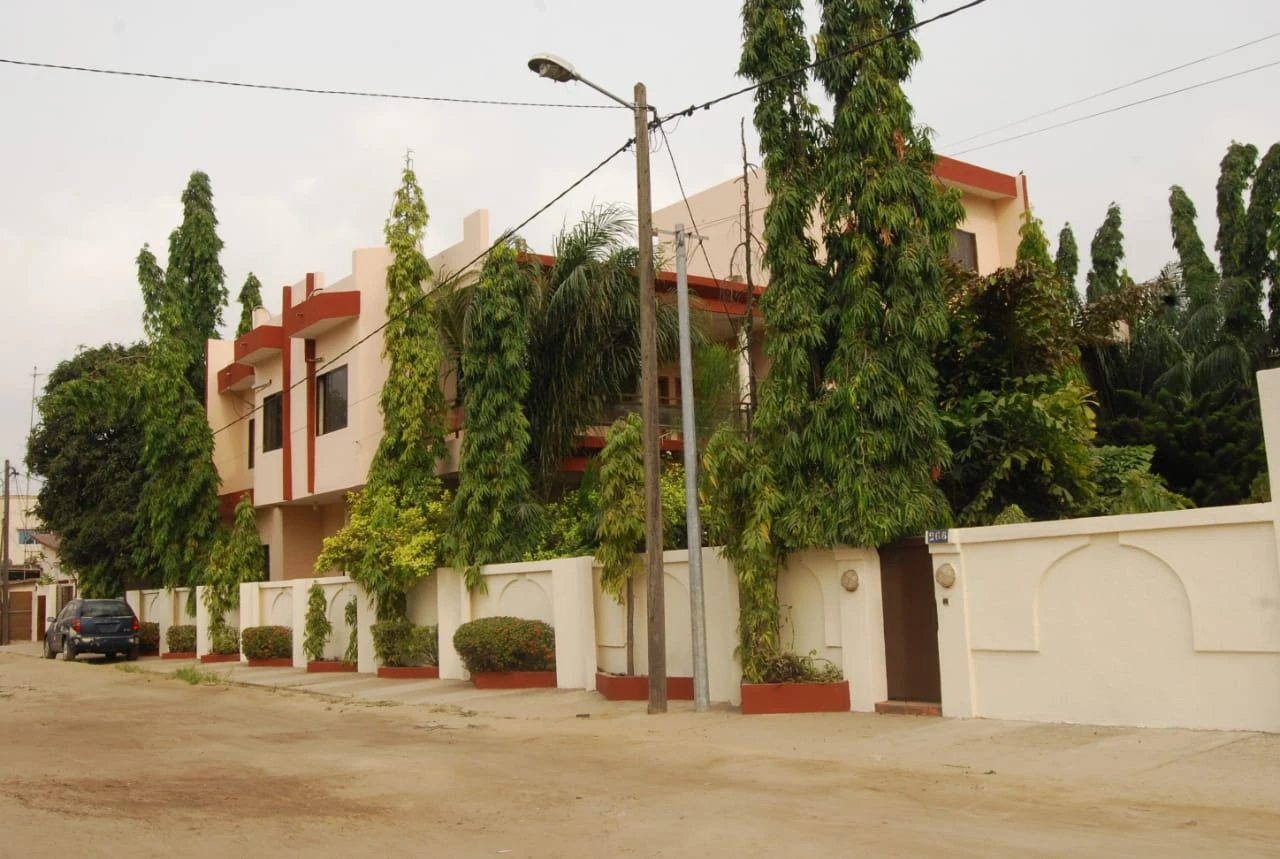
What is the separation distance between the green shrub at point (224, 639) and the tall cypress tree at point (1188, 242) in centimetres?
2578

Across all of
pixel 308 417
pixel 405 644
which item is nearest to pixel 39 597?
pixel 308 417

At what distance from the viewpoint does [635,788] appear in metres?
10.3

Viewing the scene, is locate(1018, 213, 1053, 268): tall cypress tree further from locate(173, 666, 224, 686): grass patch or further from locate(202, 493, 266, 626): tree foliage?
locate(202, 493, 266, 626): tree foliage

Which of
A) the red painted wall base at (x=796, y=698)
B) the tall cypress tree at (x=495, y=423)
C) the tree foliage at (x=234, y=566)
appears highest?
the tall cypress tree at (x=495, y=423)

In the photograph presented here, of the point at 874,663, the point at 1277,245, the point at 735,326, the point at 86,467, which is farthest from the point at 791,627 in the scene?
the point at 86,467

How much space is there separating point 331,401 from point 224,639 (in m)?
6.96

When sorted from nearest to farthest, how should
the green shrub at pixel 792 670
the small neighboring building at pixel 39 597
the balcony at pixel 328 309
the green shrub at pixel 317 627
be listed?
1. the green shrub at pixel 792 670
2. the green shrub at pixel 317 627
3. the balcony at pixel 328 309
4. the small neighboring building at pixel 39 597

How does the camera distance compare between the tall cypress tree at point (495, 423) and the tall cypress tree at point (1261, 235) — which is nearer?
the tall cypress tree at point (495, 423)

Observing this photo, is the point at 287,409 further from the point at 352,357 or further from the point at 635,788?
the point at 635,788

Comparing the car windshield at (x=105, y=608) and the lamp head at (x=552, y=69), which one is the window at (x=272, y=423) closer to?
the car windshield at (x=105, y=608)

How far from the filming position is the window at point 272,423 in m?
32.1

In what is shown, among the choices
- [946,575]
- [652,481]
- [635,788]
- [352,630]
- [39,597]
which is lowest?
[635,788]

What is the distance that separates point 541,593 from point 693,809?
11.4 m

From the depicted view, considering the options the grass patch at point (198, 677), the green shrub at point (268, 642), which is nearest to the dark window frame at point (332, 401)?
the green shrub at point (268, 642)
